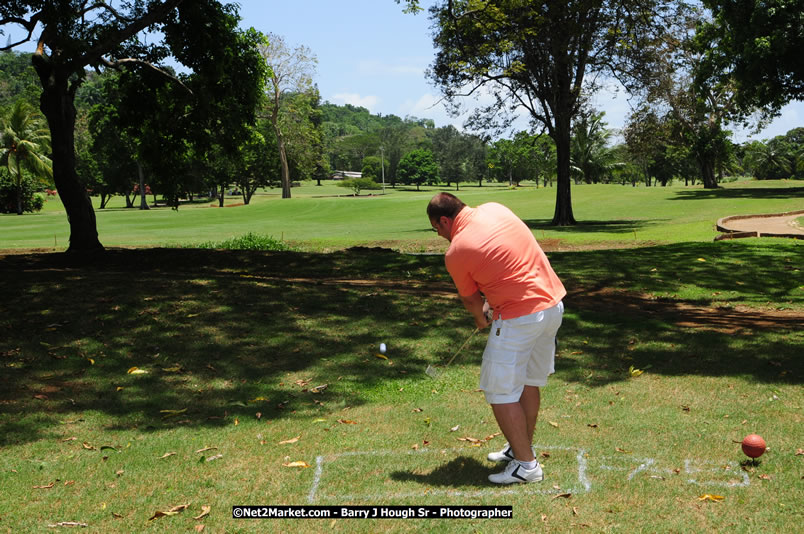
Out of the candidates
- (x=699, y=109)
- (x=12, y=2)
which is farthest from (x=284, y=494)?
(x=699, y=109)

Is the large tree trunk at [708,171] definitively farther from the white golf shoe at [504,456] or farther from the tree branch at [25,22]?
the white golf shoe at [504,456]

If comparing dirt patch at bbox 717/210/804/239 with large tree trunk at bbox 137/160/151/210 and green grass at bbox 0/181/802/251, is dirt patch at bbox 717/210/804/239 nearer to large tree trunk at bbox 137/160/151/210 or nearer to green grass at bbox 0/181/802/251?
green grass at bbox 0/181/802/251

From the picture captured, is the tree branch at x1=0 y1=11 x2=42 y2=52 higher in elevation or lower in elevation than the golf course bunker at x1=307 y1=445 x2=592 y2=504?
higher

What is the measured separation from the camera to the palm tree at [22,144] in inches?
2190

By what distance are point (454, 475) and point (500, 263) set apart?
5.82 ft

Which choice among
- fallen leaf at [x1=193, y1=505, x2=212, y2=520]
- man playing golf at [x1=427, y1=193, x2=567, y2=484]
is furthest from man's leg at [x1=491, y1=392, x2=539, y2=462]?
fallen leaf at [x1=193, y1=505, x2=212, y2=520]

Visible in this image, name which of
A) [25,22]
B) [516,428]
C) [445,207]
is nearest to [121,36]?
[25,22]

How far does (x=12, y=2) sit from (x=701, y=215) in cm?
3306

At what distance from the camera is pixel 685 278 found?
14297 mm

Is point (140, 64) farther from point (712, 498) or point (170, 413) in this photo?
point (712, 498)

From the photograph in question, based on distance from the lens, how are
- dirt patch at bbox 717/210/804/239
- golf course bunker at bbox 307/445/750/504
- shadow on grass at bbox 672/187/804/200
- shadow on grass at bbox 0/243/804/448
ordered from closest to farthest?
golf course bunker at bbox 307/445/750/504
shadow on grass at bbox 0/243/804/448
dirt patch at bbox 717/210/804/239
shadow on grass at bbox 672/187/804/200

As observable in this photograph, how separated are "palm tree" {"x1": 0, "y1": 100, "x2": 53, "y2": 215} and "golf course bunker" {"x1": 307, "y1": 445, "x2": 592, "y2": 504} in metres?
59.9

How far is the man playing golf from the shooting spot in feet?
16.1

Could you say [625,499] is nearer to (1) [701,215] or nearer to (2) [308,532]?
(2) [308,532]
